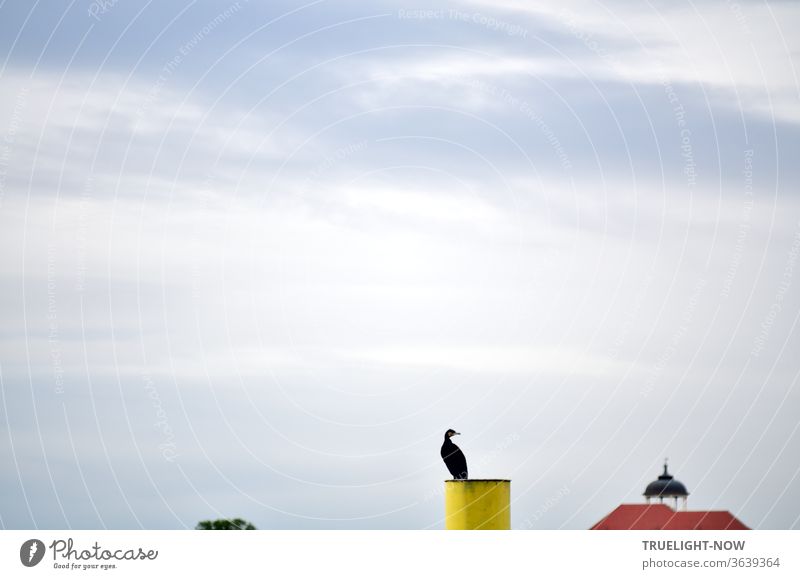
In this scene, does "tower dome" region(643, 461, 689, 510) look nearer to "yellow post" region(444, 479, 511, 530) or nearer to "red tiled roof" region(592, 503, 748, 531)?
"red tiled roof" region(592, 503, 748, 531)

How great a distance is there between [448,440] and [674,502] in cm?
7602

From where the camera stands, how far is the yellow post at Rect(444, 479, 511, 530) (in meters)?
42.2

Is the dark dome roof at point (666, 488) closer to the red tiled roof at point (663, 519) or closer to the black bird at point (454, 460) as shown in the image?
the red tiled roof at point (663, 519)

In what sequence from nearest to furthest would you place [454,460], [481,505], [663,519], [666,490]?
[481,505]
[454,460]
[663,519]
[666,490]

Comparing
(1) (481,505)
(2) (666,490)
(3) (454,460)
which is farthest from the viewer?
(2) (666,490)

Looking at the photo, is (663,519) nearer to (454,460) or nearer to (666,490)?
(666,490)

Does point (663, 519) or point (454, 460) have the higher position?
point (454, 460)

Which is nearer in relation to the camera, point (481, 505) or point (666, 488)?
point (481, 505)

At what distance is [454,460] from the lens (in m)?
44.3

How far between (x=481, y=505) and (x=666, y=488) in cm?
8150

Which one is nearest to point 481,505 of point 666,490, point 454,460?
point 454,460
